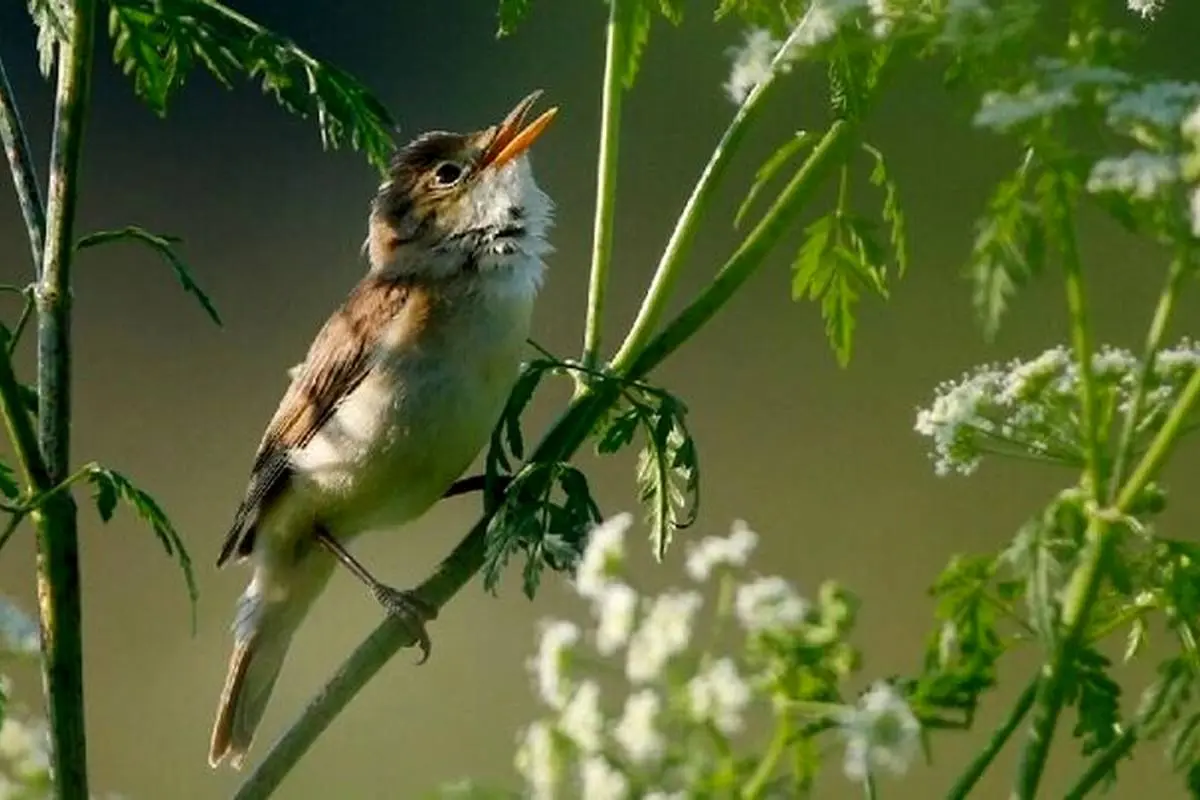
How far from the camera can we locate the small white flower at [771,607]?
25.4 inches

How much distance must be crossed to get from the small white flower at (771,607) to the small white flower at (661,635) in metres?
0.02

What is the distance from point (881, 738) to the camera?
1.94ft

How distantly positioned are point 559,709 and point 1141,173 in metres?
0.25

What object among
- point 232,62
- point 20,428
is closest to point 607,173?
point 232,62

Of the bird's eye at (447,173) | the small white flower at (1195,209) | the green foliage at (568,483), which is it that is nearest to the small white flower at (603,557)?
the green foliage at (568,483)

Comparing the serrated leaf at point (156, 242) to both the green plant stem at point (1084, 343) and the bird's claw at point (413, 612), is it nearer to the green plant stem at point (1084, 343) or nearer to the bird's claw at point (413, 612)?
the bird's claw at point (413, 612)

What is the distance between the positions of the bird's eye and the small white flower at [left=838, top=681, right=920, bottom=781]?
880mm

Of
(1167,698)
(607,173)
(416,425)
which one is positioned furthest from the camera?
(416,425)

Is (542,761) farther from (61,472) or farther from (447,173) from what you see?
(447,173)

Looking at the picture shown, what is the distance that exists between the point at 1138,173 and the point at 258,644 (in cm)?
89

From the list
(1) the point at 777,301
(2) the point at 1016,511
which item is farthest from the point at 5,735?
(1) the point at 777,301

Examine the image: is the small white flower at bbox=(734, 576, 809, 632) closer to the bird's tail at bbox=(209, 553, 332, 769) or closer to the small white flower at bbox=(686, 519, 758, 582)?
the small white flower at bbox=(686, 519, 758, 582)

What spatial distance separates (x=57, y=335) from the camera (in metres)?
0.73

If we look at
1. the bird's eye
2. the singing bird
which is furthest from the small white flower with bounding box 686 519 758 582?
the bird's eye
